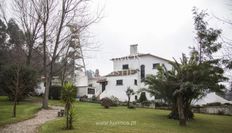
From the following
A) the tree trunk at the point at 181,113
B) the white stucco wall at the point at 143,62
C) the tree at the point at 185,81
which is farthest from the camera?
the white stucco wall at the point at 143,62

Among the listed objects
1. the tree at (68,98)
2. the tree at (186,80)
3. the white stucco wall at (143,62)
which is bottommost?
the tree at (68,98)

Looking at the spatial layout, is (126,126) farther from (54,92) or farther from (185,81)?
(54,92)

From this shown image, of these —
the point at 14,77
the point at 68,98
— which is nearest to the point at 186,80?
the point at 68,98

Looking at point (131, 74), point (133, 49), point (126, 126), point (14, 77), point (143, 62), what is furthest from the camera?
point (133, 49)

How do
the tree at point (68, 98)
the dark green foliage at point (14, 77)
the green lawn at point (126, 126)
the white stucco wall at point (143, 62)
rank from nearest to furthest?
the green lawn at point (126, 126) → the tree at point (68, 98) → the dark green foliage at point (14, 77) → the white stucco wall at point (143, 62)

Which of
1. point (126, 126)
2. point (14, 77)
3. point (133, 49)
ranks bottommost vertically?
point (126, 126)

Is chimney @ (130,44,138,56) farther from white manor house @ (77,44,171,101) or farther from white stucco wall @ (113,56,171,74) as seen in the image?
white stucco wall @ (113,56,171,74)

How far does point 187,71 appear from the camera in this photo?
1986cm

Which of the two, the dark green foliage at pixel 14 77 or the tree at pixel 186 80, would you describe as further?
the dark green foliage at pixel 14 77

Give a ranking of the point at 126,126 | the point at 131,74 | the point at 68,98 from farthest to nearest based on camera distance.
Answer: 1. the point at 131,74
2. the point at 126,126
3. the point at 68,98

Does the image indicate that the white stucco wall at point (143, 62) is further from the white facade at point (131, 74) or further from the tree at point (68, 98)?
the tree at point (68, 98)

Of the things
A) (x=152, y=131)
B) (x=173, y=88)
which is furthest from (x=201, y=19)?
(x=152, y=131)

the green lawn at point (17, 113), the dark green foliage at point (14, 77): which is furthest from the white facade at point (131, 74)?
the green lawn at point (17, 113)

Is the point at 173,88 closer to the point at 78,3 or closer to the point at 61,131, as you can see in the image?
the point at 61,131
